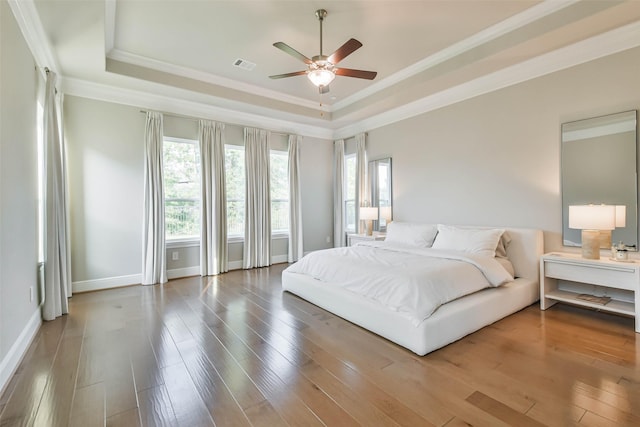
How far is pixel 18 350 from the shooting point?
236cm

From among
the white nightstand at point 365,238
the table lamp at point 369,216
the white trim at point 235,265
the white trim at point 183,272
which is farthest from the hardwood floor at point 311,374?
the table lamp at point 369,216

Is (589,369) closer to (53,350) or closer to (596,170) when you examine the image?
(596,170)

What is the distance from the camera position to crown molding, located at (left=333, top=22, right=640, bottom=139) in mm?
3033

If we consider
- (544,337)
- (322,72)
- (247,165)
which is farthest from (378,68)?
(544,337)

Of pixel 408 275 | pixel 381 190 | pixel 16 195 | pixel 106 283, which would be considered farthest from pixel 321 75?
pixel 106 283

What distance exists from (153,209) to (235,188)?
4.92 ft

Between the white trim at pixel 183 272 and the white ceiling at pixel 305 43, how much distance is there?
2.67m

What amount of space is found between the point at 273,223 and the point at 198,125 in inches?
92.7

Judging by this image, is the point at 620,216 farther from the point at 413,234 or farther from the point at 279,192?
the point at 279,192

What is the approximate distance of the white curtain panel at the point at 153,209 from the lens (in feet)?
15.1

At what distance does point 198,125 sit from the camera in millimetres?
5133

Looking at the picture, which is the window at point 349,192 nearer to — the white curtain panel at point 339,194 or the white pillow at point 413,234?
the white curtain panel at point 339,194

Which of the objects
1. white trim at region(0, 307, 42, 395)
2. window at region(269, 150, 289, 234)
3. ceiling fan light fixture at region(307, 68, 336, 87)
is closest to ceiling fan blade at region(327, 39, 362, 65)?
ceiling fan light fixture at region(307, 68, 336, 87)

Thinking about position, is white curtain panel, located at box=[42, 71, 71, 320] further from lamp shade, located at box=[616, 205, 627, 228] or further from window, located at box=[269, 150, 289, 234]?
lamp shade, located at box=[616, 205, 627, 228]
